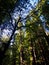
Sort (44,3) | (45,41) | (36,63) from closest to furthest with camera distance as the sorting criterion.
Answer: (44,3) → (36,63) → (45,41)

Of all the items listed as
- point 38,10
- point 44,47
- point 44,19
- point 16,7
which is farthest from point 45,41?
point 16,7

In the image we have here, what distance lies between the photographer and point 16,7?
551 inches

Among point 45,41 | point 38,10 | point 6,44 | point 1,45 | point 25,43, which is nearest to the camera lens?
point 6,44

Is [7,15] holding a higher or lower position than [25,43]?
lower

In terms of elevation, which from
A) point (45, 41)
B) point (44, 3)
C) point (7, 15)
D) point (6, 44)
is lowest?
point (6, 44)

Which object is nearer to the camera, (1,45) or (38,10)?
(1,45)

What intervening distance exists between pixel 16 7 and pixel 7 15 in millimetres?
1221

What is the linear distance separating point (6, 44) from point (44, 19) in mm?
6228

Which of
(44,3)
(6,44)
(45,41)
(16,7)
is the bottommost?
(6,44)

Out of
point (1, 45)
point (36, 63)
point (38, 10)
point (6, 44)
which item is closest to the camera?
point (6, 44)

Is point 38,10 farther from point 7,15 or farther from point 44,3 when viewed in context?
point 7,15

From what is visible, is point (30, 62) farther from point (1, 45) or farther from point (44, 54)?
point (1, 45)

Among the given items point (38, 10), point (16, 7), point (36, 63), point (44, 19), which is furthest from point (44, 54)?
point (16, 7)

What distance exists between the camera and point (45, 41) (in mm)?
28609
